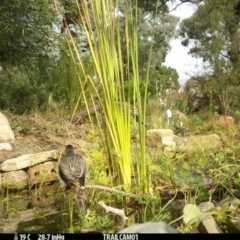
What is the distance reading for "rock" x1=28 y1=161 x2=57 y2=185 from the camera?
11.6ft

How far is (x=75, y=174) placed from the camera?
6.59ft

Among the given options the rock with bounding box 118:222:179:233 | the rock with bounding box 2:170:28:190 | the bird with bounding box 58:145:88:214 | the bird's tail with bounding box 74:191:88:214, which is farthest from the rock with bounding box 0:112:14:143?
the rock with bounding box 118:222:179:233

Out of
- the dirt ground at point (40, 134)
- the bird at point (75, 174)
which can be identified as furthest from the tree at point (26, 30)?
the bird at point (75, 174)

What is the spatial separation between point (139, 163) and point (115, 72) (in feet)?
1.56

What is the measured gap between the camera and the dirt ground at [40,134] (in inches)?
184

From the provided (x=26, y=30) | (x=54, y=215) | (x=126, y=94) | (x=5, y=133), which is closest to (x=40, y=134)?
(x=5, y=133)

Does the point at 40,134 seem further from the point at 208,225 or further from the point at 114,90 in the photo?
the point at 208,225

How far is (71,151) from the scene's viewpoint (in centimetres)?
229

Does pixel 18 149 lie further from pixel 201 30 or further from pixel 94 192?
pixel 201 30

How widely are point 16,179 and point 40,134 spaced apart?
185 cm

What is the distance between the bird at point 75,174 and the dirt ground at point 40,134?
217 cm

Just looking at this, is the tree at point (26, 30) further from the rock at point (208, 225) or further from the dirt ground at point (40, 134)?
the rock at point (208, 225)

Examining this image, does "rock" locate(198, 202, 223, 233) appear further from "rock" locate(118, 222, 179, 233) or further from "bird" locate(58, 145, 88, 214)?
"bird" locate(58, 145, 88, 214)

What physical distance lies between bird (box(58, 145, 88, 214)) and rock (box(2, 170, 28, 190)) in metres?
1.47
